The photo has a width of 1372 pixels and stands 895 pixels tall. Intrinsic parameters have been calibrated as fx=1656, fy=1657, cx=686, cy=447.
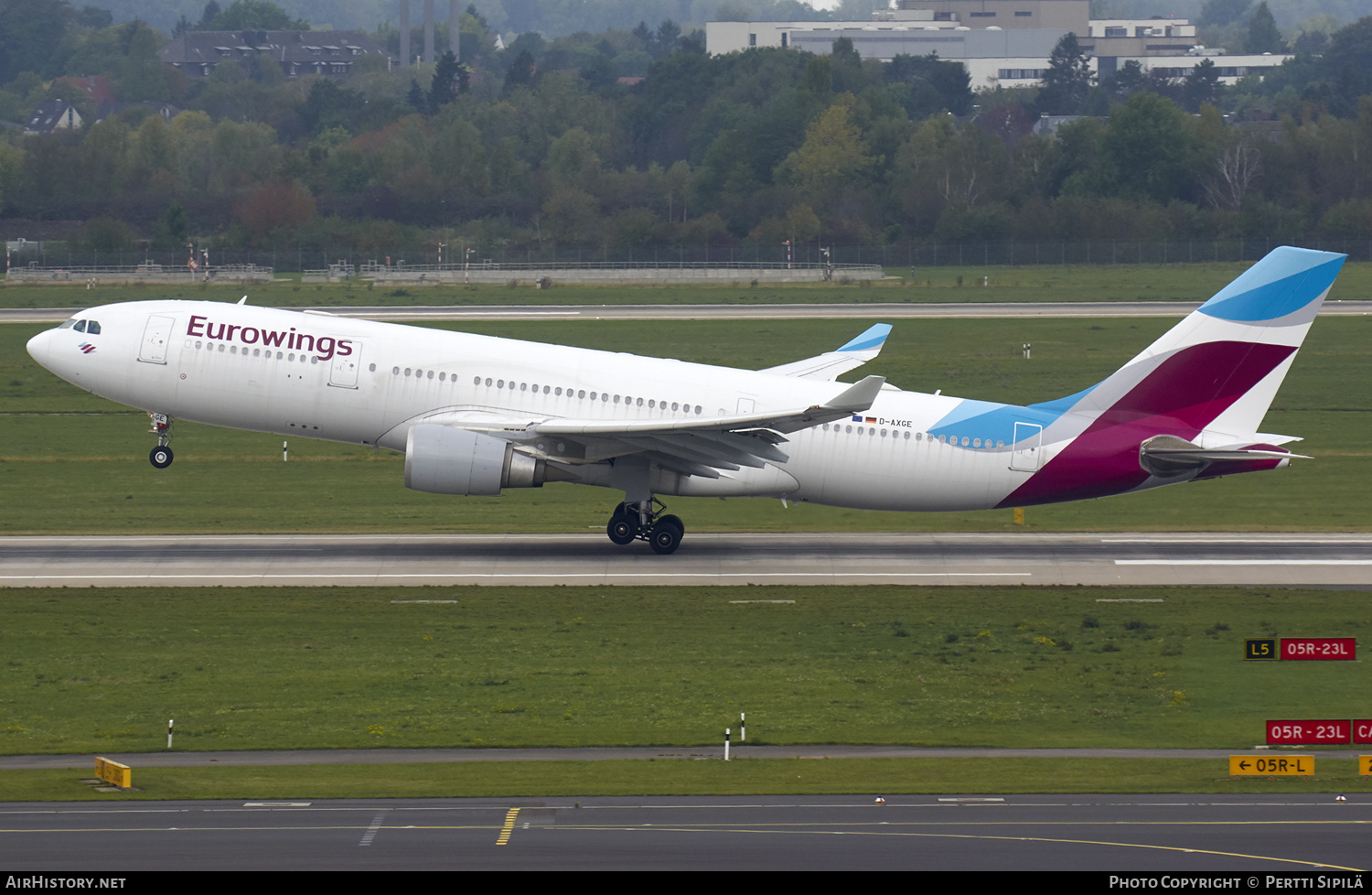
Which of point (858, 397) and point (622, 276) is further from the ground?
point (858, 397)

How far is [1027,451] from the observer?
43.7 metres

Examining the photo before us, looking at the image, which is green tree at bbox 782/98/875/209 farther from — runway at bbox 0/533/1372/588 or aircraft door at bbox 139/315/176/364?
aircraft door at bbox 139/315/176/364

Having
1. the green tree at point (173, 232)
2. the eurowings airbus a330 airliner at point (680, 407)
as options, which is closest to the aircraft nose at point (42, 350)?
the eurowings airbus a330 airliner at point (680, 407)

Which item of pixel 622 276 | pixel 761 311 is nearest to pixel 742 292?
pixel 622 276

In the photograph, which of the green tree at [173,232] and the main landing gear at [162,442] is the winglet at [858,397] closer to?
the main landing gear at [162,442]

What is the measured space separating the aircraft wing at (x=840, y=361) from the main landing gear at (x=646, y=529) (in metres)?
6.17

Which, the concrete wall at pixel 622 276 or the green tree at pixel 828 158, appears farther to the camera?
the green tree at pixel 828 158

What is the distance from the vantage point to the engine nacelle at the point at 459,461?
41375 mm

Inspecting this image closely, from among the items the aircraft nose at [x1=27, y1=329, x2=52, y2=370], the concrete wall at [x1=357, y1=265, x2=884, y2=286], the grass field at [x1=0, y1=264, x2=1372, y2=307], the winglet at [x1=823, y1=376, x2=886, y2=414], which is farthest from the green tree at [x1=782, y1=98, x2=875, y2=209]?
the winglet at [x1=823, y1=376, x2=886, y2=414]

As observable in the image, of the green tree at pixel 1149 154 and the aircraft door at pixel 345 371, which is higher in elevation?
the green tree at pixel 1149 154

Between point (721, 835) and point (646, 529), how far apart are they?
866 inches

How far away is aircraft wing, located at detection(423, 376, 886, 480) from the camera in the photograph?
A: 40.9 m

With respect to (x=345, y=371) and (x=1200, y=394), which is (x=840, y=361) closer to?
(x=1200, y=394)

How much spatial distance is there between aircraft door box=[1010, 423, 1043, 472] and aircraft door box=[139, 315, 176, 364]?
22504mm
